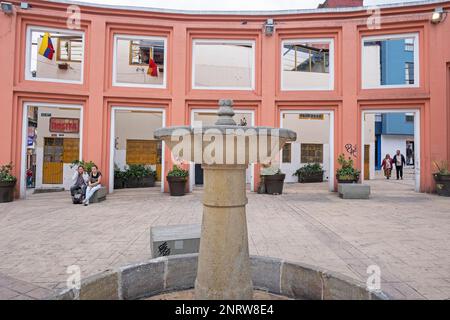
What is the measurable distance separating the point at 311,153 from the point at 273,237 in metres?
13.7

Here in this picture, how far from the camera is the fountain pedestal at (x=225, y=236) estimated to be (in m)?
2.50

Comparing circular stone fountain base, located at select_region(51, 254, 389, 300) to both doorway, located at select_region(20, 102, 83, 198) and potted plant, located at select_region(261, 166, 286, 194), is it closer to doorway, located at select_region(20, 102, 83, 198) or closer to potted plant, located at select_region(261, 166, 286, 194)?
potted plant, located at select_region(261, 166, 286, 194)

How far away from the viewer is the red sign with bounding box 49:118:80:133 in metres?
14.9

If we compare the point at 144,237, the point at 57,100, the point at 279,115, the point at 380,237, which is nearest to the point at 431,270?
the point at 380,237

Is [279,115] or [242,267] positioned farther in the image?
[279,115]

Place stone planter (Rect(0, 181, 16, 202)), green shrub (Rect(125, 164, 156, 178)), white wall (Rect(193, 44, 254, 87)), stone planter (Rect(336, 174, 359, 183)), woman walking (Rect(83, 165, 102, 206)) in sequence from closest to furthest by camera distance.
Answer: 1. woman walking (Rect(83, 165, 102, 206))
2. stone planter (Rect(0, 181, 16, 202))
3. stone planter (Rect(336, 174, 359, 183))
4. green shrub (Rect(125, 164, 156, 178))
5. white wall (Rect(193, 44, 254, 87))

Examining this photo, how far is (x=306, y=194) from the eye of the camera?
38.3 feet

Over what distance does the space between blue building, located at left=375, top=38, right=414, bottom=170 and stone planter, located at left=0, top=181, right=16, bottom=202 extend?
2948cm

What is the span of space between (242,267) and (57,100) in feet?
36.1

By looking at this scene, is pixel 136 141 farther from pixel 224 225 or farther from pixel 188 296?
pixel 224 225

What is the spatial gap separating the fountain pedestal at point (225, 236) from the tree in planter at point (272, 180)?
352 inches

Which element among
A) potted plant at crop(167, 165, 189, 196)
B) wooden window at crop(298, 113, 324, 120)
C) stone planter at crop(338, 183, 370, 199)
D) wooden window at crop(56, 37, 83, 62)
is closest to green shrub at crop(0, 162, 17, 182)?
potted plant at crop(167, 165, 189, 196)

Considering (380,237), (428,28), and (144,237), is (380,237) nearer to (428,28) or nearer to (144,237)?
(144,237)

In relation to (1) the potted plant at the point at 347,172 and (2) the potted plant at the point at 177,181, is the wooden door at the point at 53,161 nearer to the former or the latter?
(2) the potted plant at the point at 177,181
